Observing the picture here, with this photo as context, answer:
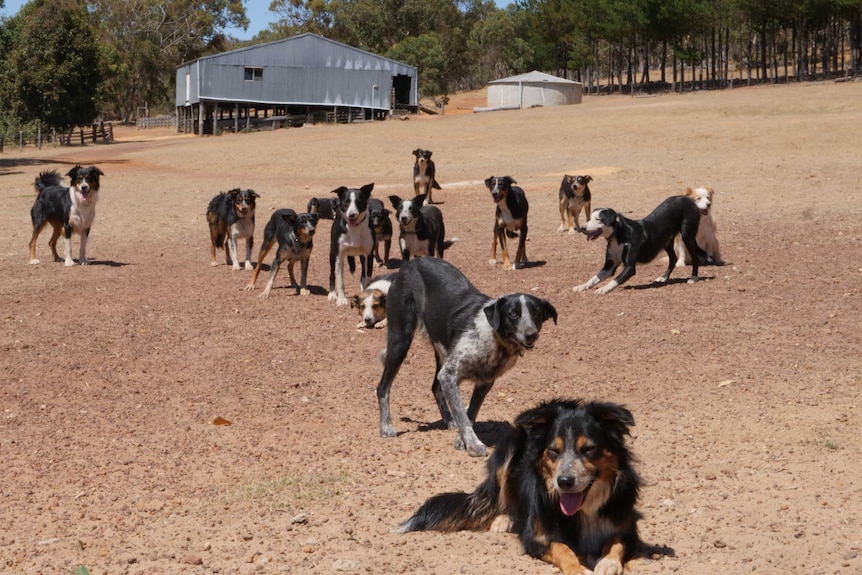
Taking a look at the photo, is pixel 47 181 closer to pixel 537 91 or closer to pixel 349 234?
pixel 349 234

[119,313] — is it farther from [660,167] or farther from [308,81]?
[308,81]

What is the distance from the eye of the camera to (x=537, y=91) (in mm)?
74062

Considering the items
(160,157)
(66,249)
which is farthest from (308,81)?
(66,249)

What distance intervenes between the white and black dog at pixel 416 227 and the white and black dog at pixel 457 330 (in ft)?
18.5

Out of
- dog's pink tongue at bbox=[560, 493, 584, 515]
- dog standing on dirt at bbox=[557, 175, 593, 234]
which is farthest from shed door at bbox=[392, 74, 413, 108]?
dog's pink tongue at bbox=[560, 493, 584, 515]

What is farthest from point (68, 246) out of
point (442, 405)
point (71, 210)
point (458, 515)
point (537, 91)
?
point (537, 91)

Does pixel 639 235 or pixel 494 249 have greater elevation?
pixel 639 235

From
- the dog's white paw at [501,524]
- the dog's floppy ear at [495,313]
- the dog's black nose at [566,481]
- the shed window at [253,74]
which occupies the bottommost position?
the dog's white paw at [501,524]

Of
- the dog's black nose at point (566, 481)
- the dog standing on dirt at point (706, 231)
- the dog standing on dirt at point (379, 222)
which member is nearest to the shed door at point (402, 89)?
the dog standing on dirt at point (706, 231)

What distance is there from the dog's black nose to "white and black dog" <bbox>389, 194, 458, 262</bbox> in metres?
9.28

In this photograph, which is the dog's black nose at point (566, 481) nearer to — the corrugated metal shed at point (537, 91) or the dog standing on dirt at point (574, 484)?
the dog standing on dirt at point (574, 484)

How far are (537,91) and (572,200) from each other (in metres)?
55.9

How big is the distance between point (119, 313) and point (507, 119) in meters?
44.3

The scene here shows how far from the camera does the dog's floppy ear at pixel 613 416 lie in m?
5.50
